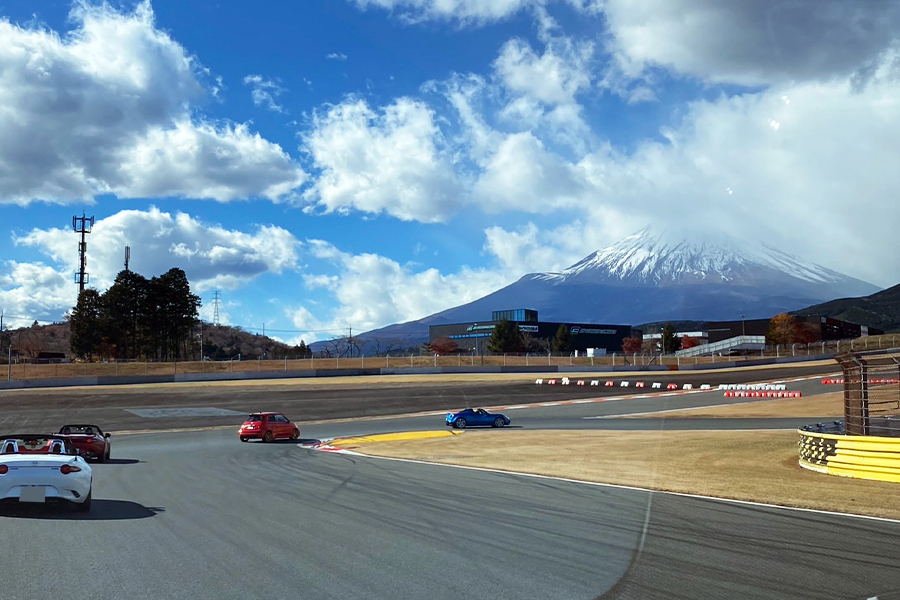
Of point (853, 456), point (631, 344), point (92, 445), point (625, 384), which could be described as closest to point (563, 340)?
point (631, 344)

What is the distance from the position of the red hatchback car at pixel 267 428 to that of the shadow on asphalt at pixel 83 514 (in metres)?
19.6

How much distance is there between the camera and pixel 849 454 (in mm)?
17594

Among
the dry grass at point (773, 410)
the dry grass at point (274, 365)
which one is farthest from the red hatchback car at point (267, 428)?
the dry grass at point (274, 365)

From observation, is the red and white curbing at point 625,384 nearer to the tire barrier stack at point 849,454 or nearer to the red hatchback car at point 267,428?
the red hatchback car at point 267,428

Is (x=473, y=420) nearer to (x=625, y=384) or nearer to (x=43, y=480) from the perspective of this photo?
(x=625, y=384)

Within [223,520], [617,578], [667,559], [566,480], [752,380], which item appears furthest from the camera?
[752,380]

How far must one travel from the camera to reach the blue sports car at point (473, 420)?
3959cm

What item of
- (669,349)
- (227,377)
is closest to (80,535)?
(227,377)

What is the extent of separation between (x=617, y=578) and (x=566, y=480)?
32.1 feet

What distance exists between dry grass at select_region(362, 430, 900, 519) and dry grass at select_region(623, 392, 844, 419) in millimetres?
11312

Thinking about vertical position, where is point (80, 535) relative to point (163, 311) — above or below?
below

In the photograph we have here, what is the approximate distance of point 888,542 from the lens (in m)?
9.63

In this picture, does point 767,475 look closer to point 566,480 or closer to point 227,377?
point 566,480

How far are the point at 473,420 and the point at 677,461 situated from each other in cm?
1926
